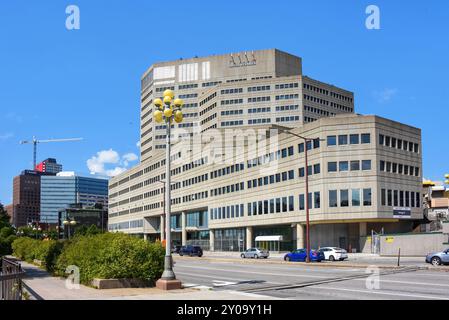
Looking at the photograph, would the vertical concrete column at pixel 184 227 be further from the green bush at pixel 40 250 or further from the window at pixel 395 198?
the green bush at pixel 40 250

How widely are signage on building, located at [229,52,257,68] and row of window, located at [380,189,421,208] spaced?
88738 millimetres

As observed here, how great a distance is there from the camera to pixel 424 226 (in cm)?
7462

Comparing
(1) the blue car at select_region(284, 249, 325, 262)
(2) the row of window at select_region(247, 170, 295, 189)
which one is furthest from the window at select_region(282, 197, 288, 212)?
(1) the blue car at select_region(284, 249, 325, 262)

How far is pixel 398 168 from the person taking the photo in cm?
7025

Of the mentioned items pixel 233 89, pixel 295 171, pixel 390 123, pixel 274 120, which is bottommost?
pixel 295 171

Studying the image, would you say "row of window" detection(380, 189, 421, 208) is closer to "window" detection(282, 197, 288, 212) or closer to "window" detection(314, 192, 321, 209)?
"window" detection(314, 192, 321, 209)

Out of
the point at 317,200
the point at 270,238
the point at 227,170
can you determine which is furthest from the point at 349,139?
the point at 227,170

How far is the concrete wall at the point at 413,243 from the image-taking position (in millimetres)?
56312

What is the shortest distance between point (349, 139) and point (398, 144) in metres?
7.66

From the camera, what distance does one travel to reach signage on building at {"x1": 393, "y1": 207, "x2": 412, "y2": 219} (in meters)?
68.7
